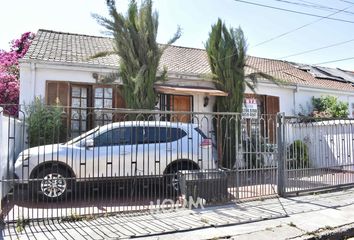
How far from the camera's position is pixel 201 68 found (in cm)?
1479

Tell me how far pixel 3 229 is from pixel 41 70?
6.51 m

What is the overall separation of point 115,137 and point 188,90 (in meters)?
4.91

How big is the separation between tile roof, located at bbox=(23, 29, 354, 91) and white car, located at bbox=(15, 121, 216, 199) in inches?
170

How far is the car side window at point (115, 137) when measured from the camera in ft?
26.0

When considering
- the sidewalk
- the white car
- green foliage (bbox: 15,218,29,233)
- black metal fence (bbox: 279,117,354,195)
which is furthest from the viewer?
black metal fence (bbox: 279,117,354,195)

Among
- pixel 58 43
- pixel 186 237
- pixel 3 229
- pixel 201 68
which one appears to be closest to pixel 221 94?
pixel 201 68

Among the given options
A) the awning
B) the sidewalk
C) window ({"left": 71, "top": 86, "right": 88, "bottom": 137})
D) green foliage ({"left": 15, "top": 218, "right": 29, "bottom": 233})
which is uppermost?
the awning

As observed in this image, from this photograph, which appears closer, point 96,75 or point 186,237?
point 186,237

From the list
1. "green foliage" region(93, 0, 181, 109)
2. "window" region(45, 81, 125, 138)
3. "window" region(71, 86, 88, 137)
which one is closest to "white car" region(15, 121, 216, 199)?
"window" region(45, 81, 125, 138)

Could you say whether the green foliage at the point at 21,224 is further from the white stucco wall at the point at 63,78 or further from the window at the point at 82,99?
the white stucco wall at the point at 63,78

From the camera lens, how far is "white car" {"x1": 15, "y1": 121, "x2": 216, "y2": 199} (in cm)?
730

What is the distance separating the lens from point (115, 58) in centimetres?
1324

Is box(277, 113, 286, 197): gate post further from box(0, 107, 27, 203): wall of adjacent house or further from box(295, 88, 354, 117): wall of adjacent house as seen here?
box(295, 88, 354, 117): wall of adjacent house

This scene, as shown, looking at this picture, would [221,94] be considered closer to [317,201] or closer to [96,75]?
[96,75]
